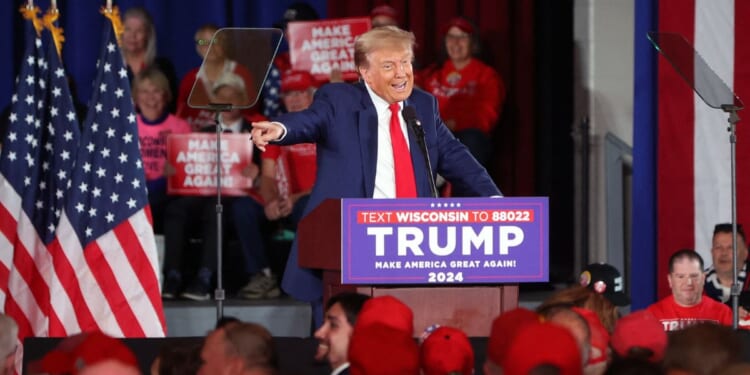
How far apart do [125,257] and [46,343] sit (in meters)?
2.53

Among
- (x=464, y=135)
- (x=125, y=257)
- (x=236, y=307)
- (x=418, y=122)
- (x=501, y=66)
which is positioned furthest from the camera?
(x=501, y=66)

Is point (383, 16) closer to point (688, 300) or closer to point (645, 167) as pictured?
point (645, 167)

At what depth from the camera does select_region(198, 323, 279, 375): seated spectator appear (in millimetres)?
4461

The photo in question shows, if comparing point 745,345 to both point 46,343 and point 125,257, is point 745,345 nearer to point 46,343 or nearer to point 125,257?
point 46,343

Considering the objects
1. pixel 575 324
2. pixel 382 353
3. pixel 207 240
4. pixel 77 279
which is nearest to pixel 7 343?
pixel 382 353

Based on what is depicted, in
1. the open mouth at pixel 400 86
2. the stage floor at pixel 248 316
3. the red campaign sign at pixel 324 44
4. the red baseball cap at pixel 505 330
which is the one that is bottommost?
the stage floor at pixel 248 316

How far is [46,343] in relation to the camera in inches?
221

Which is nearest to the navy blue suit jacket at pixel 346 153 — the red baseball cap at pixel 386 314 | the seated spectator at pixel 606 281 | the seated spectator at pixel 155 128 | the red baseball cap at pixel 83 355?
the seated spectator at pixel 606 281

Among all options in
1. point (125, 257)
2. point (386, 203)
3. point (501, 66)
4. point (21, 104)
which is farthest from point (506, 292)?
point (501, 66)

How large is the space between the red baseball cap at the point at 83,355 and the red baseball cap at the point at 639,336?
4.47 feet

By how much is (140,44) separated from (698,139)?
136 inches

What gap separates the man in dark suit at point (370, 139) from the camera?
6.11 metres

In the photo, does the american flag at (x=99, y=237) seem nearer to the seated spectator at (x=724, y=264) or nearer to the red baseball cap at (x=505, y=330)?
the seated spectator at (x=724, y=264)

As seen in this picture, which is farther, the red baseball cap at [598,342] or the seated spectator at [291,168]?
the seated spectator at [291,168]
